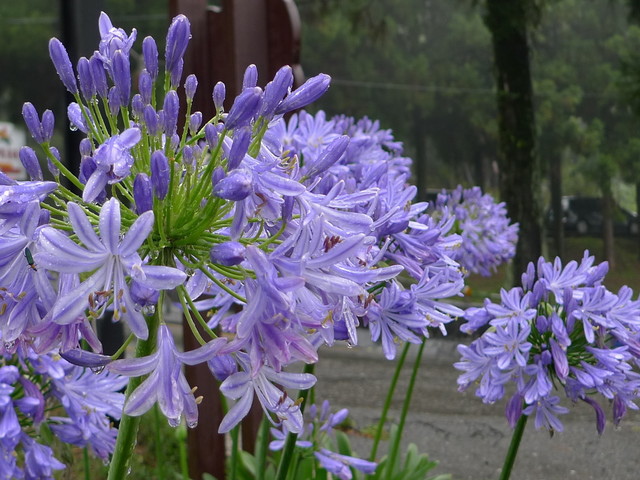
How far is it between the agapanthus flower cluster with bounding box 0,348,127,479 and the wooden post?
147 cm

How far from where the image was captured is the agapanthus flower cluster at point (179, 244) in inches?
33.0

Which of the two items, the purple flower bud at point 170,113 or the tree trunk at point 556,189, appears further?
the tree trunk at point 556,189

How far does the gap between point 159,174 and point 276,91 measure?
186 mm

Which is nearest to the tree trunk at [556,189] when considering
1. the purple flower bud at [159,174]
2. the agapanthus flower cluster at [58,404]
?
the agapanthus flower cluster at [58,404]

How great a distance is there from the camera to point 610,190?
3398 mm

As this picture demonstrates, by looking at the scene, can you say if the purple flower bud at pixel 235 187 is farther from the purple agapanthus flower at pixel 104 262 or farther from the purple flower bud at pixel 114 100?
the purple flower bud at pixel 114 100

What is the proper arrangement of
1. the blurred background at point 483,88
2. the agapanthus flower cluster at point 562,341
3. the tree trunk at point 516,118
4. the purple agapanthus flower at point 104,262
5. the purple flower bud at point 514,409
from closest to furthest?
the purple agapanthus flower at point 104,262
the agapanthus flower cluster at point 562,341
the purple flower bud at point 514,409
the blurred background at point 483,88
the tree trunk at point 516,118

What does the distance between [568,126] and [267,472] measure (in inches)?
77.9

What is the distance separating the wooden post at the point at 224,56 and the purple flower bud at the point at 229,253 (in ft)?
8.68

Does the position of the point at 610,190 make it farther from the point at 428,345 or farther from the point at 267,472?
the point at 267,472

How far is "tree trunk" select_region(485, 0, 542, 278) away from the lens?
11.7ft

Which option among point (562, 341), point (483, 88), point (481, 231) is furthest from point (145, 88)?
point (483, 88)

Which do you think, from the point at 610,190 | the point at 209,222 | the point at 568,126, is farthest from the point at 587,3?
the point at 209,222

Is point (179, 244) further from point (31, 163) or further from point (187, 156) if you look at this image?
point (31, 163)
